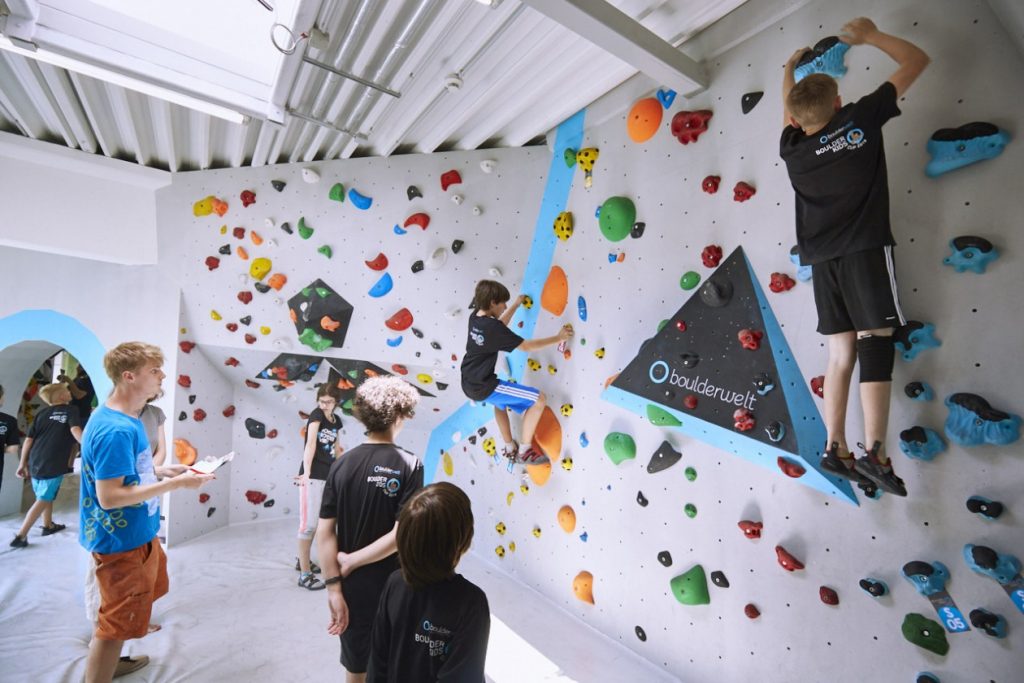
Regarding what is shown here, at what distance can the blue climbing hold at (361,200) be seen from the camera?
383 centimetres

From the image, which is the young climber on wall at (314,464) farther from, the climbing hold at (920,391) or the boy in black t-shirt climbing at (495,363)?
the climbing hold at (920,391)

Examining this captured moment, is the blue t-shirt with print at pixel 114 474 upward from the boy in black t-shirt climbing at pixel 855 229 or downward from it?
downward

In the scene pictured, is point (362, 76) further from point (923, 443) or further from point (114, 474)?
point (923, 443)

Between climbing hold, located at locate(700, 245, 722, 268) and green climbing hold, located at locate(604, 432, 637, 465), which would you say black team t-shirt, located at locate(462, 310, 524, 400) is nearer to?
green climbing hold, located at locate(604, 432, 637, 465)

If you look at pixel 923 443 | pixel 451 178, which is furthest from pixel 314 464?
pixel 923 443

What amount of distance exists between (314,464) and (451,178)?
2.20 m

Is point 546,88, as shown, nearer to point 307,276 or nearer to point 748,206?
point 748,206

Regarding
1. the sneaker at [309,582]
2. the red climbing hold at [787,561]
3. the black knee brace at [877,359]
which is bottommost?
the sneaker at [309,582]

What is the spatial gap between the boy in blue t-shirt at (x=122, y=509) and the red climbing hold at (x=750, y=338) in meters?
2.23

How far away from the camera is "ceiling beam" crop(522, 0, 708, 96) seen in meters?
1.75

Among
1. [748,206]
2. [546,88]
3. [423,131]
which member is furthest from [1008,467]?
[423,131]

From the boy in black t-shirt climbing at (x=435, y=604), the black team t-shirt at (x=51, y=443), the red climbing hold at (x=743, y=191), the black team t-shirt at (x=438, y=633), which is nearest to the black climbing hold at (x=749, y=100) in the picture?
the red climbing hold at (x=743, y=191)

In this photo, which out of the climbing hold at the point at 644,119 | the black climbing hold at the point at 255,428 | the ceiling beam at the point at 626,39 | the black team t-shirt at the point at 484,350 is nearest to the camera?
the ceiling beam at the point at 626,39

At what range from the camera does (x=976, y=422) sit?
145 centimetres
